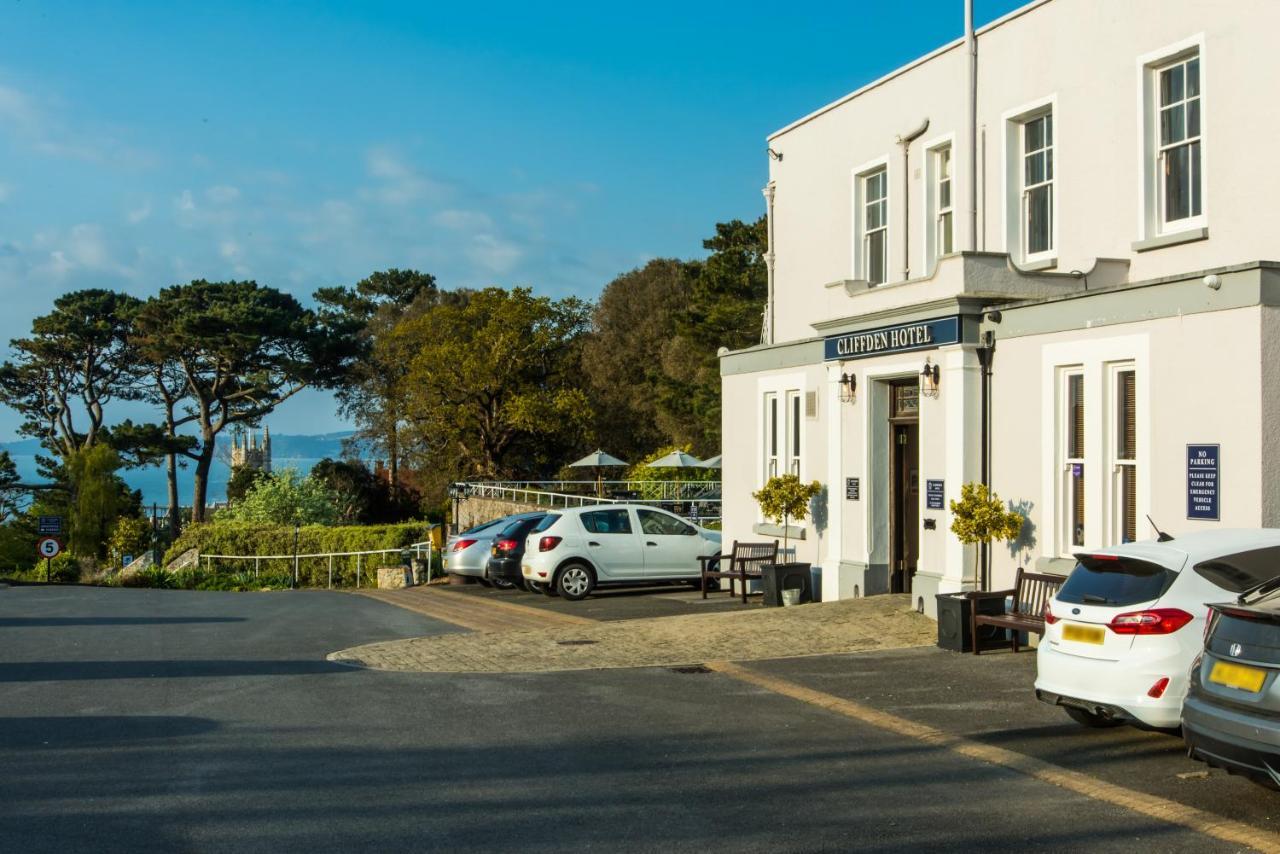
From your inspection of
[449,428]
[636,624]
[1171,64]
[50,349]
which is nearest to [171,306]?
[50,349]

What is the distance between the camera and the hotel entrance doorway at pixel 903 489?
57.4 ft

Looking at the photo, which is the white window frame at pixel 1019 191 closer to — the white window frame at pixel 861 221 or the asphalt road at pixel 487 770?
the white window frame at pixel 861 221

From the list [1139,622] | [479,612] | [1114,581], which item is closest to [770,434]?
[479,612]

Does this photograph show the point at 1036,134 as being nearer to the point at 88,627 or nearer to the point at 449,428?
the point at 88,627

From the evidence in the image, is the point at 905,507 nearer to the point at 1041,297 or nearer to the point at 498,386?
the point at 1041,297

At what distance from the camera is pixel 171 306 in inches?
2461

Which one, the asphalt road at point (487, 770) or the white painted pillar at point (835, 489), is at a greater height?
the white painted pillar at point (835, 489)

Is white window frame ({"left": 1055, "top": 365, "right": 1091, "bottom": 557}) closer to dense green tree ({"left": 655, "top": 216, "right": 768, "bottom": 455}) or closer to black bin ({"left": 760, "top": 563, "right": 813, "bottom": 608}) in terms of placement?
black bin ({"left": 760, "top": 563, "right": 813, "bottom": 608})

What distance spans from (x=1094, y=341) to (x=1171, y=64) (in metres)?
3.25

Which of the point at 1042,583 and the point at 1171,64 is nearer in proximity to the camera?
the point at 1042,583

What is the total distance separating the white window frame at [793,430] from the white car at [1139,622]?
37.0ft

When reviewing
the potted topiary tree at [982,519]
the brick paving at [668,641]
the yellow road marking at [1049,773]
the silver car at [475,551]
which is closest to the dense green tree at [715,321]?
the silver car at [475,551]

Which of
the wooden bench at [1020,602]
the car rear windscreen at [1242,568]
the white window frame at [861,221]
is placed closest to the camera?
the car rear windscreen at [1242,568]

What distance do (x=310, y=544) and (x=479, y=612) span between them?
850 inches
